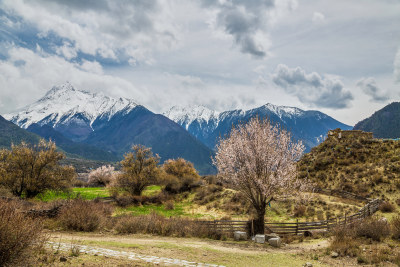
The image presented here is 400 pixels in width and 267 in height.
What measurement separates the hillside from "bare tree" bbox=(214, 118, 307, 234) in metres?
27.4

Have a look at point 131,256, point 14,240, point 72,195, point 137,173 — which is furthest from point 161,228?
point 137,173

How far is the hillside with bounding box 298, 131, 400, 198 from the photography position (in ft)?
134

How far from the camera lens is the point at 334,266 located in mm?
13094

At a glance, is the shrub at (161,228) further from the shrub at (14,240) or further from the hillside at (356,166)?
the hillside at (356,166)

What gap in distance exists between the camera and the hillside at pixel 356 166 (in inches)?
1604

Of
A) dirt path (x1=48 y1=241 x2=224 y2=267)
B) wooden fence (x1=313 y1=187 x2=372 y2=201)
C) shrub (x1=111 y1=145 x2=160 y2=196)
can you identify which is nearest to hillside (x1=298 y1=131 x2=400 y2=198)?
wooden fence (x1=313 y1=187 x2=372 y2=201)

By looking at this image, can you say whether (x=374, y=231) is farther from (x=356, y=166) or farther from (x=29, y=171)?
(x=29, y=171)

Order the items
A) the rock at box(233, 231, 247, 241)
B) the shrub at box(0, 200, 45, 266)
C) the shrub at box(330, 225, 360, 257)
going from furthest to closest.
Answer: the rock at box(233, 231, 247, 241), the shrub at box(330, 225, 360, 257), the shrub at box(0, 200, 45, 266)

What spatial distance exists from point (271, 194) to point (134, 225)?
10.7m

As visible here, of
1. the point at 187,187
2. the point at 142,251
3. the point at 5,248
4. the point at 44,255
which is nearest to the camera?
the point at 5,248

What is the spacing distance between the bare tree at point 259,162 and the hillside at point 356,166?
27372 mm

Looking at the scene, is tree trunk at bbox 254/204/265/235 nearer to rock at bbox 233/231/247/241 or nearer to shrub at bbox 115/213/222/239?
rock at bbox 233/231/247/241

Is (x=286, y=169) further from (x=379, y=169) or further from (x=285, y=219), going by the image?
(x=379, y=169)

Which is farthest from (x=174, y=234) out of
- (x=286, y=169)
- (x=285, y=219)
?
(x=285, y=219)
